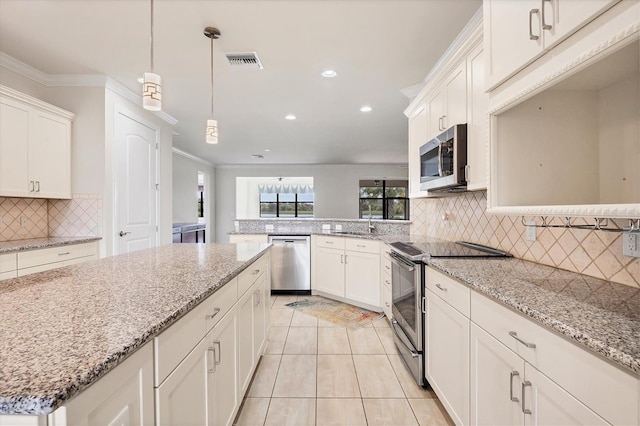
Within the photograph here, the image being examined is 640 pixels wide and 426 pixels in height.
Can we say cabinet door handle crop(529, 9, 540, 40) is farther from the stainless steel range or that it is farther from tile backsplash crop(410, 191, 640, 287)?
the stainless steel range

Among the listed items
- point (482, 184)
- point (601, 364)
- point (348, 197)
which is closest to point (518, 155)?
point (482, 184)

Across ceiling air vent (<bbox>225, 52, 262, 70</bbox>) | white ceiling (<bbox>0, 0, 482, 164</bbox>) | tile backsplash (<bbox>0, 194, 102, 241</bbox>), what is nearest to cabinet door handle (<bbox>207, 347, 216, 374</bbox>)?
white ceiling (<bbox>0, 0, 482, 164</bbox>)

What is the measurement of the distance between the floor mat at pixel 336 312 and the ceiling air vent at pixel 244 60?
269 centimetres

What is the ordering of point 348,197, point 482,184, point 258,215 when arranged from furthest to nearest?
point 258,215 → point 348,197 → point 482,184

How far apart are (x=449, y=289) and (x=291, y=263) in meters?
3.07

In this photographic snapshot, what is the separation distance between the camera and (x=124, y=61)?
9.02ft

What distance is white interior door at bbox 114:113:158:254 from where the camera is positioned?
11.0 ft

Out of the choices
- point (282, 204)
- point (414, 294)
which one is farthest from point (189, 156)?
point (414, 294)

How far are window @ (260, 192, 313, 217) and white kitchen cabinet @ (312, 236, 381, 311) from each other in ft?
18.9

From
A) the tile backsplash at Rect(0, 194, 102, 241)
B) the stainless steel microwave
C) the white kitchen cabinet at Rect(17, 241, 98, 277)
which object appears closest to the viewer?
the stainless steel microwave

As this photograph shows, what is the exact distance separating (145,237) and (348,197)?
5.82m

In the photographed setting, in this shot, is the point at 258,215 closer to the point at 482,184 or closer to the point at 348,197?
the point at 348,197

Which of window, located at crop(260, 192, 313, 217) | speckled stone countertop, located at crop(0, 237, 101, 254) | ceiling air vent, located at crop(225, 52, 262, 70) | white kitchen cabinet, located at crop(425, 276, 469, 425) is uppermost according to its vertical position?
ceiling air vent, located at crop(225, 52, 262, 70)

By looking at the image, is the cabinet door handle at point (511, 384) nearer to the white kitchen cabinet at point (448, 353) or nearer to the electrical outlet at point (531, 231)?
the white kitchen cabinet at point (448, 353)
